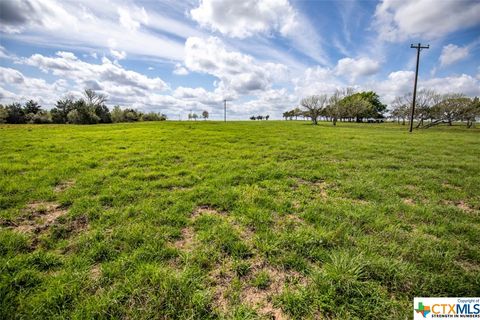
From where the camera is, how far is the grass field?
8.86ft

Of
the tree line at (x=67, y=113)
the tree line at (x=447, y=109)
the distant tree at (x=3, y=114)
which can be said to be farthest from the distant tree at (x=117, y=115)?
the tree line at (x=447, y=109)

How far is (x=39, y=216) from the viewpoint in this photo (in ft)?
16.0

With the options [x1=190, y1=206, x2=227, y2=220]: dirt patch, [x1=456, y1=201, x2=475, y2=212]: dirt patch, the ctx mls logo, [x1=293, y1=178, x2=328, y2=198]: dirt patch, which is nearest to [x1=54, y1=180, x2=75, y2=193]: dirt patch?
[x1=190, y1=206, x2=227, y2=220]: dirt patch

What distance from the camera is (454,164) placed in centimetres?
1033

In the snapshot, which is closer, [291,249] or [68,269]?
[68,269]

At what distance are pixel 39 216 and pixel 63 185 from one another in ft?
7.52

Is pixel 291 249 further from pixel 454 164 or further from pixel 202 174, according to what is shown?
pixel 454 164

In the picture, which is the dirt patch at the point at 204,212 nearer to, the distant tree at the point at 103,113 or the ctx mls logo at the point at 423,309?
the ctx mls logo at the point at 423,309

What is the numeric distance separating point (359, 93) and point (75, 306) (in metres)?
120

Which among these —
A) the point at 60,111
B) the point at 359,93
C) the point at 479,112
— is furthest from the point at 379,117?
the point at 60,111

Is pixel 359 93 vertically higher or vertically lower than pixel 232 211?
higher

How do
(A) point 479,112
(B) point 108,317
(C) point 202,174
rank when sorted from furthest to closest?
(A) point 479,112 < (C) point 202,174 < (B) point 108,317

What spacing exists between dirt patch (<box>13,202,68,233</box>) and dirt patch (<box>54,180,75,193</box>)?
0.97 m
